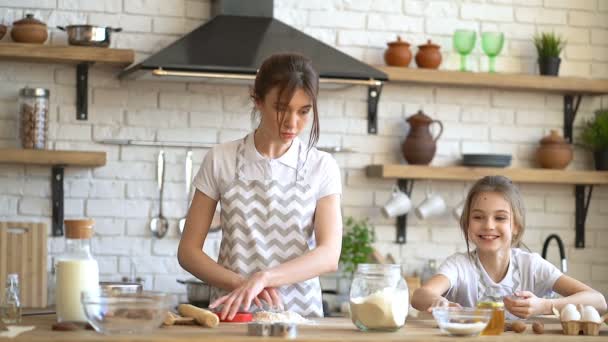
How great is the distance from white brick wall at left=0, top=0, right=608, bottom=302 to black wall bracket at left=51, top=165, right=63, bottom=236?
0.03 metres

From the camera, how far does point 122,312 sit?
2.01 meters

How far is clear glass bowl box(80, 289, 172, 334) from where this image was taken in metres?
2.01

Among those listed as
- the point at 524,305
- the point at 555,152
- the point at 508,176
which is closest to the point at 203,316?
the point at 524,305

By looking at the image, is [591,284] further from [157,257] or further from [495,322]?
[495,322]

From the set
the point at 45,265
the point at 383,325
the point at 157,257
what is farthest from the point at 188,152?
the point at 383,325

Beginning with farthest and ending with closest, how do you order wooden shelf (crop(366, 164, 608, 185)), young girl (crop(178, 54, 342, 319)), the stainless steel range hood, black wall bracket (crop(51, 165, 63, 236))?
wooden shelf (crop(366, 164, 608, 185)) < black wall bracket (crop(51, 165, 63, 236)) < the stainless steel range hood < young girl (crop(178, 54, 342, 319))

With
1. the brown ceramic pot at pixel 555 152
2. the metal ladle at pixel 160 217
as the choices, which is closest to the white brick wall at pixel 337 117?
the metal ladle at pixel 160 217

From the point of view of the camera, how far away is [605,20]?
5062 mm

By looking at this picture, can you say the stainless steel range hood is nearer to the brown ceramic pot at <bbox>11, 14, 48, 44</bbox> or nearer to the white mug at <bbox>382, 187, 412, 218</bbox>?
the brown ceramic pot at <bbox>11, 14, 48, 44</bbox>

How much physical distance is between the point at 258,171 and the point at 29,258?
1870 mm

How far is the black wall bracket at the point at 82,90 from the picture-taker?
440cm

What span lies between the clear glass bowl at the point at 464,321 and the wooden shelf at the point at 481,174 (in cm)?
241

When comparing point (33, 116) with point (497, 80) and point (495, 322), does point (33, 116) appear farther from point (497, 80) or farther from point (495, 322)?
point (495, 322)

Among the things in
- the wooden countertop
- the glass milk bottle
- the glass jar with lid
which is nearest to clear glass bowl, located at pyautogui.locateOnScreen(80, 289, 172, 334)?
the wooden countertop
